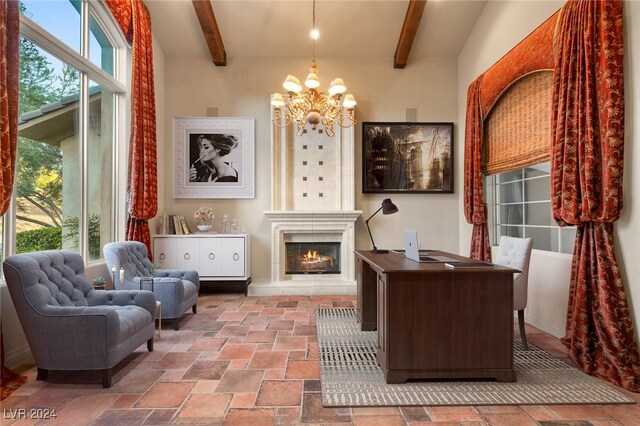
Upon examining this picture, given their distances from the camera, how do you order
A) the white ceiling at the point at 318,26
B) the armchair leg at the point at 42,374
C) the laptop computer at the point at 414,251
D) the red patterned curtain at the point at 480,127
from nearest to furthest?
the armchair leg at the point at 42,374, the laptop computer at the point at 414,251, the red patterned curtain at the point at 480,127, the white ceiling at the point at 318,26

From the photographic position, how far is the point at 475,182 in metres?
4.82

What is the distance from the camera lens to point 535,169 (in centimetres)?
404

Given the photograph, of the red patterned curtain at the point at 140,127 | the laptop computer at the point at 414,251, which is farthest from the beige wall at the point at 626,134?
the red patterned curtain at the point at 140,127

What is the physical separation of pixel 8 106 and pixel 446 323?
11.0 ft

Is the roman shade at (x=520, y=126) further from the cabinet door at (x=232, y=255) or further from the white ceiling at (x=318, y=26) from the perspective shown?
the cabinet door at (x=232, y=255)

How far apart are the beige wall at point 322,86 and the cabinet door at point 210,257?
2.03ft

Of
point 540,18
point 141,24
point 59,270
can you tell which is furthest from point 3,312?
point 540,18

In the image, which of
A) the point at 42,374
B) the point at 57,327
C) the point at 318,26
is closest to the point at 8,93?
the point at 57,327

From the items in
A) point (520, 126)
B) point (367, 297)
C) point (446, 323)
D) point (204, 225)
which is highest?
point (520, 126)

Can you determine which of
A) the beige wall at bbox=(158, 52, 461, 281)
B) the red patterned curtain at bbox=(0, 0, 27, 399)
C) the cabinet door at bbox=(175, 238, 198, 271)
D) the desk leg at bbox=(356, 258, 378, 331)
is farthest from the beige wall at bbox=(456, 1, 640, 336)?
the red patterned curtain at bbox=(0, 0, 27, 399)

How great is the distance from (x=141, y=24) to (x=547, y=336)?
5.82 meters

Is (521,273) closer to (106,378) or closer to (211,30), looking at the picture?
(106,378)

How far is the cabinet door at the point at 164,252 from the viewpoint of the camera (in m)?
5.16

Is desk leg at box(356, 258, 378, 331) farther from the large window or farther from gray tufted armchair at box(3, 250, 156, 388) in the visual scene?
the large window
